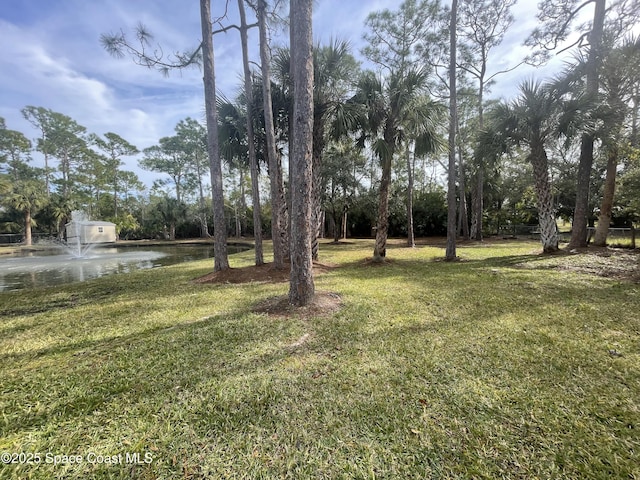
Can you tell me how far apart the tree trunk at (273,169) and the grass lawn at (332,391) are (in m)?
3.21

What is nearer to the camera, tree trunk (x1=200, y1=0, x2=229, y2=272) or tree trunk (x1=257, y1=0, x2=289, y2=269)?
tree trunk (x1=200, y1=0, x2=229, y2=272)

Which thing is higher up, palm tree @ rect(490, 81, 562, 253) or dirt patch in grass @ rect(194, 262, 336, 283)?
palm tree @ rect(490, 81, 562, 253)

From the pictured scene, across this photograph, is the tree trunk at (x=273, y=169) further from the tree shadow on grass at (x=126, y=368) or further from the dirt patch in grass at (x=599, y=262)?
the dirt patch in grass at (x=599, y=262)

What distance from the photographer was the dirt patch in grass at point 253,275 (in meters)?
6.36

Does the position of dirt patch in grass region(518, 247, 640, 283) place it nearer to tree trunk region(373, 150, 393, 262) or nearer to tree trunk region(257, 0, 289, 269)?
tree trunk region(373, 150, 393, 262)

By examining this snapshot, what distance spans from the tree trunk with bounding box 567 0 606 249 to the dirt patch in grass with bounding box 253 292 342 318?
9091mm

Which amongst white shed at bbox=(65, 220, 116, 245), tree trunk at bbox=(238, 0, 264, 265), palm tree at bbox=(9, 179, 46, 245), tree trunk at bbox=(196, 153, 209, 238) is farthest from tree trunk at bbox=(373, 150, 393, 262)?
palm tree at bbox=(9, 179, 46, 245)

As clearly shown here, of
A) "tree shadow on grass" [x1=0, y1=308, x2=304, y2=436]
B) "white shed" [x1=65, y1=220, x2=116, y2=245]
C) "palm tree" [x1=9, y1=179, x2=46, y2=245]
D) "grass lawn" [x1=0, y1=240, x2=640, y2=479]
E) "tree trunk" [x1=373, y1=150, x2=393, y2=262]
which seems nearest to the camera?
"grass lawn" [x1=0, y1=240, x2=640, y2=479]

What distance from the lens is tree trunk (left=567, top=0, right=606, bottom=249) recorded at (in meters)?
7.70

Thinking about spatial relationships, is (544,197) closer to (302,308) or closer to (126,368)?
(302,308)

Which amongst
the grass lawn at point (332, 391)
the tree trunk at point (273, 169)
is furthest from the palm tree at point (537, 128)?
the tree trunk at point (273, 169)

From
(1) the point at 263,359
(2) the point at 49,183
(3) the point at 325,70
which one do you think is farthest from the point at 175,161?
(1) the point at 263,359

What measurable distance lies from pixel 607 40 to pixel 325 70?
8457mm

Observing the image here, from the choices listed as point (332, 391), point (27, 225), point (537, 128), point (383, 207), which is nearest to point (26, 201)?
point (27, 225)
